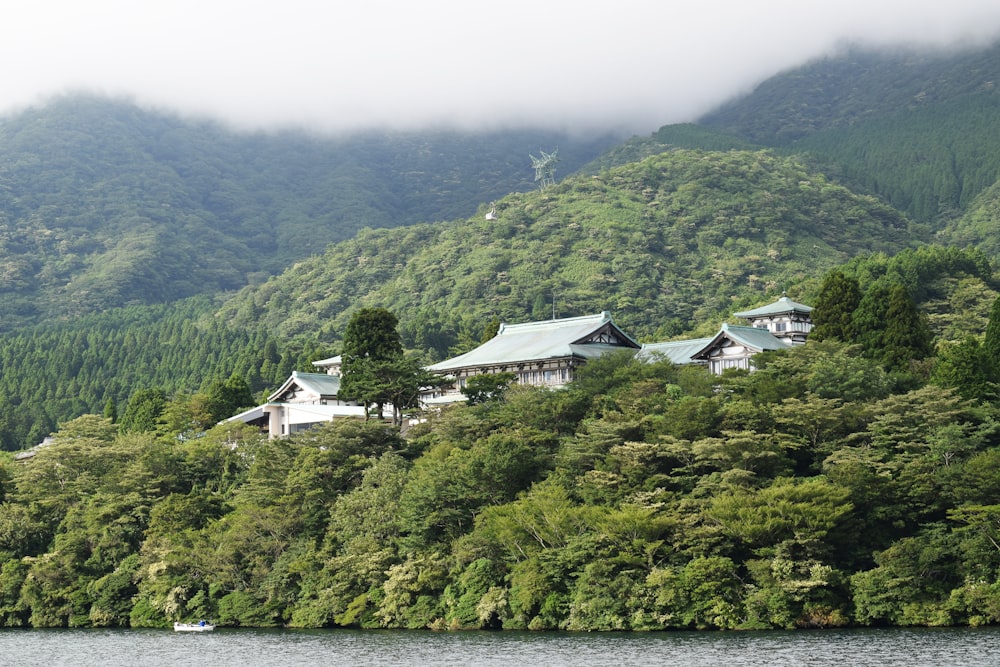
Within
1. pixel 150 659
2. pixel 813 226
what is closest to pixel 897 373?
pixel 150 659

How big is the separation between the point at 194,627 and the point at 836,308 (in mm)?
31437

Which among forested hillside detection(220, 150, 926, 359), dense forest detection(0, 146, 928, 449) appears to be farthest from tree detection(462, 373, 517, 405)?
forested hillside detection(220, 150, 926, 359)

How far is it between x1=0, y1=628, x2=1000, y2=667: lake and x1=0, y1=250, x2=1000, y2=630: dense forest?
1689 millimetres

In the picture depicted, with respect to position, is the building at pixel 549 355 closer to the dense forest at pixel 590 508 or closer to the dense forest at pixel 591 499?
the dense forest at pixel 591 499

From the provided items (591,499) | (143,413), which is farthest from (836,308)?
(143,413)

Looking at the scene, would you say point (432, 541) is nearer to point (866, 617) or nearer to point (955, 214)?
point (866, 617)

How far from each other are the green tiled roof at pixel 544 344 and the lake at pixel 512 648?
770 inches

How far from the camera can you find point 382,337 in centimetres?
6575

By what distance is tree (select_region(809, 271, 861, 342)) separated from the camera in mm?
59812

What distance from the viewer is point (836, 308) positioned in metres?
60.3

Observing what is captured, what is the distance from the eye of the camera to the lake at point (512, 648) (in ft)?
127

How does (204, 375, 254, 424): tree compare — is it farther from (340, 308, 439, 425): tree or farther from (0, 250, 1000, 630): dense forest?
(340, 308, 439, 425): tree

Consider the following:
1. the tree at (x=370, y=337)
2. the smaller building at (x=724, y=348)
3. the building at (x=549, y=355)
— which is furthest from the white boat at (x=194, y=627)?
the smaller building at (x=724, y=348)

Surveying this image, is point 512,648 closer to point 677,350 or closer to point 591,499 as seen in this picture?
point 591,499
